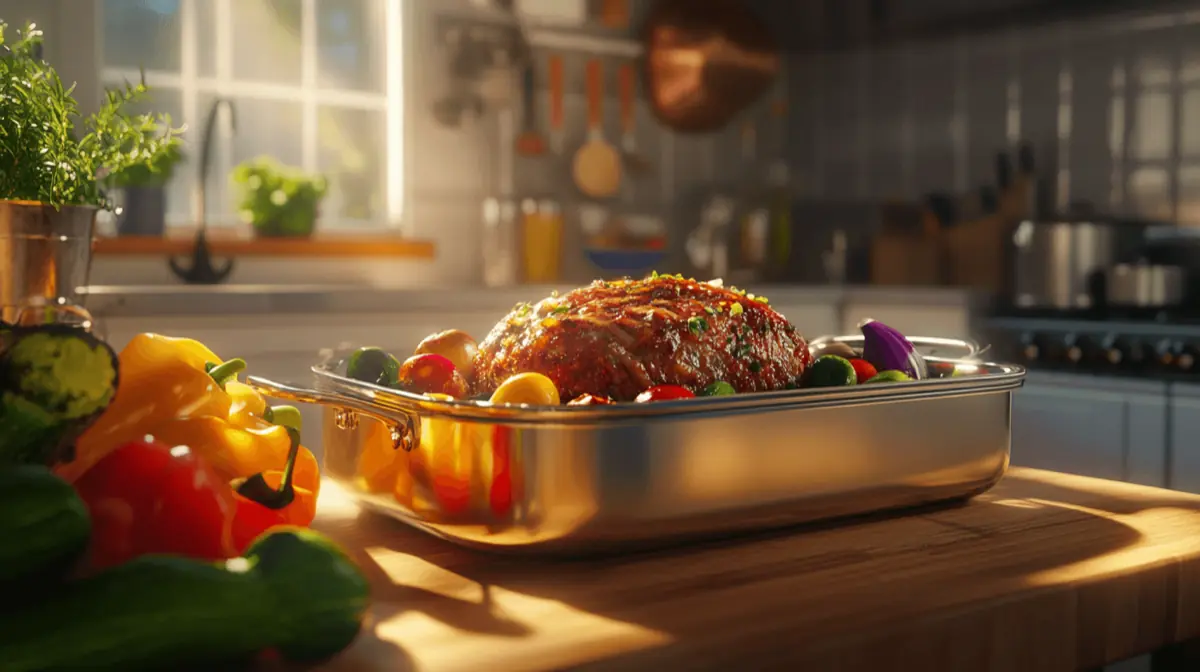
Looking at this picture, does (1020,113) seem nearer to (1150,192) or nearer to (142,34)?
(1150,192)

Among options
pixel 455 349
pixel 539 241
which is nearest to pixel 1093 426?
pixel 539 241

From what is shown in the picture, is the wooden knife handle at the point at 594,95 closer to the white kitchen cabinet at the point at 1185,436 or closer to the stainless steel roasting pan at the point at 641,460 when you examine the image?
the white kitchen cabinet at the point at 1185,436

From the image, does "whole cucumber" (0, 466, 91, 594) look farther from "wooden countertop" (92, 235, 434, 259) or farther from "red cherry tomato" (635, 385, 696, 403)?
"wooden countertop" (92, 235, 434, 259)

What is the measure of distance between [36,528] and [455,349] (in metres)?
0.58

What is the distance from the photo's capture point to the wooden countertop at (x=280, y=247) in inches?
123

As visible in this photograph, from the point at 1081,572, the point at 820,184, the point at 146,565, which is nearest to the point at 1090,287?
the point at 820,184

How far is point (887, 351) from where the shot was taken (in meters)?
1.13

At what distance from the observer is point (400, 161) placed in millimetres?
3670

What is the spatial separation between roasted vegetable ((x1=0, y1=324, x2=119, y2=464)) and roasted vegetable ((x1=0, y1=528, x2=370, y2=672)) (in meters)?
0.09

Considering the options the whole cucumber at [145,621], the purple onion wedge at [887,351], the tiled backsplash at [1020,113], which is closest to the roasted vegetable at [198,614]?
the whole cucumber at [145,621]

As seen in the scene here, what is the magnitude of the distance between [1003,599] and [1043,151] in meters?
3.31

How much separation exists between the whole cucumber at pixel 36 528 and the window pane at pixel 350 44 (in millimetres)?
3246

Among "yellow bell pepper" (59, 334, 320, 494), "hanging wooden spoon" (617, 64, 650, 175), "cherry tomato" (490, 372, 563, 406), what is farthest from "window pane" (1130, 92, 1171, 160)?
"yellow bell pepper" (59, 334, 320, 494)

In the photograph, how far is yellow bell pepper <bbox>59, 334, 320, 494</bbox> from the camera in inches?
31.1
